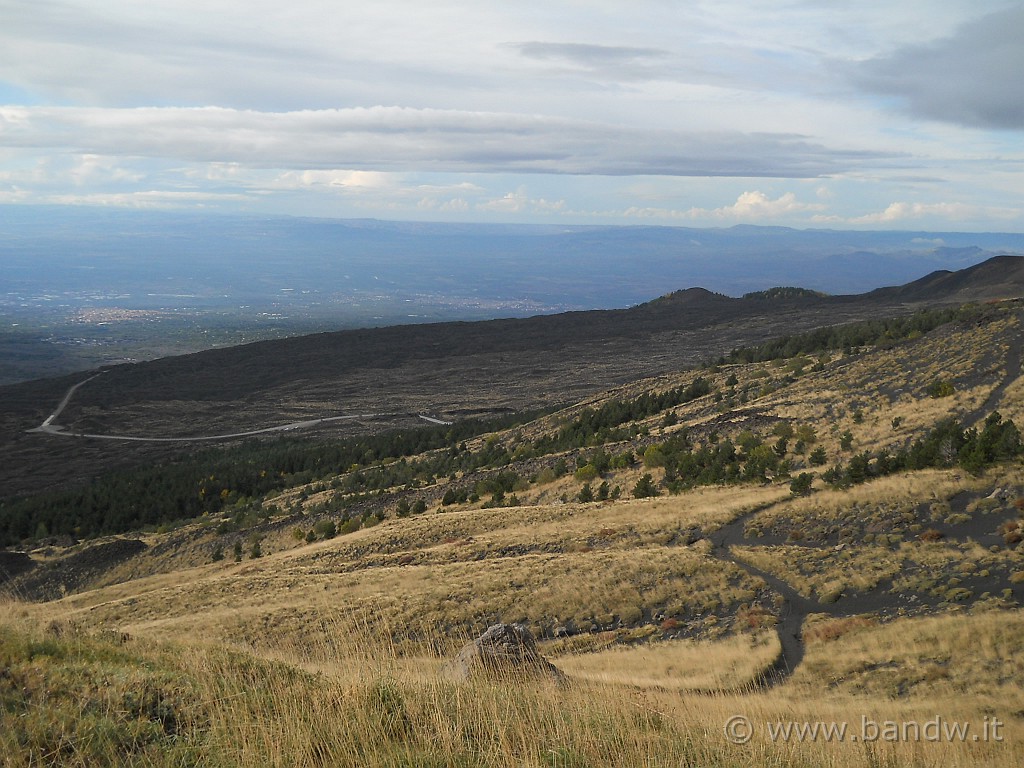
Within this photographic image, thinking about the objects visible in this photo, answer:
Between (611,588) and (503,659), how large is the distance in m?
9.01

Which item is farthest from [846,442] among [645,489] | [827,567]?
[827,567]

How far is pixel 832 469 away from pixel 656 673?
47.8ft

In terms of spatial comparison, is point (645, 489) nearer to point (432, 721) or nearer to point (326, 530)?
point (326, 530)

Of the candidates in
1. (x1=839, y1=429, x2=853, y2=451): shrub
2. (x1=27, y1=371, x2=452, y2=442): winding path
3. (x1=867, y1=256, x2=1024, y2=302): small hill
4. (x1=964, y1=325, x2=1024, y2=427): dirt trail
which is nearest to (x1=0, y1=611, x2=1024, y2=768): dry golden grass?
(x1=839, y1=429, x2=853, y2=451): shrub

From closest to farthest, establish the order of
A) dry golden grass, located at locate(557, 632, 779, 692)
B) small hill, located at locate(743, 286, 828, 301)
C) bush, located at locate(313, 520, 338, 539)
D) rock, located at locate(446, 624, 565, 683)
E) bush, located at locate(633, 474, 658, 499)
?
1. rock, located at locate(446, 624, 565, 683)
2. dry golden grass, located at locate(557, 632, 779, 692)
3. bush, located at locate(633, 474, 658, 499)
4. bush, located at locate(313, 520, 338, 539)
5. small hill, located at locate(743, 286, 828, 301)

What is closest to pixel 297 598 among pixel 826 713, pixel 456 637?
pixel 456 637

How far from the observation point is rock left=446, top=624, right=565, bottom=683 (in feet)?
23.6

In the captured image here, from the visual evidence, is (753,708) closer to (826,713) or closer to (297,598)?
(826,713)

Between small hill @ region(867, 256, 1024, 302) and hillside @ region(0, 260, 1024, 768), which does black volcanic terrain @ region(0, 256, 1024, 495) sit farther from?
hillside @ region(0, 260, 1024, 768)
